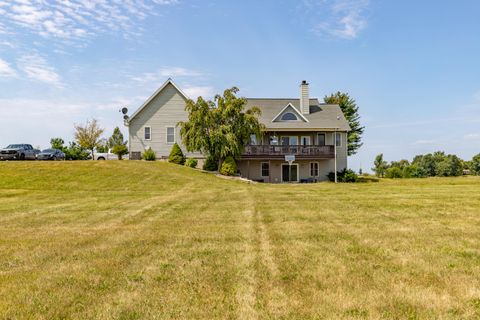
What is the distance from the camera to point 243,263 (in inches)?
262

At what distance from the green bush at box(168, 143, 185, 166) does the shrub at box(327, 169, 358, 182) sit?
14481 millimetres

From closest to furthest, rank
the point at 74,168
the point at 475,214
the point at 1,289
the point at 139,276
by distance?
the point at 1,289 → the point at 139,276 → the point at 475,214 → the point at 74,168

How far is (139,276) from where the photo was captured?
5.94 metres

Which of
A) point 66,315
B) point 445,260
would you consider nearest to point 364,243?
point 445,260

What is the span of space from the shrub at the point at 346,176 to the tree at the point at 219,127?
9274 mm

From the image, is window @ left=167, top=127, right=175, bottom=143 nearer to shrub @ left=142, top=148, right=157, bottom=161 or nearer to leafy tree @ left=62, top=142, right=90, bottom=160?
shrub @ left=142, top=148, right=157, bottom=161

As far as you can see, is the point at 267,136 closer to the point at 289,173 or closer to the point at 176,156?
the point at 289,173

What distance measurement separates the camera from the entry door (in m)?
39.0

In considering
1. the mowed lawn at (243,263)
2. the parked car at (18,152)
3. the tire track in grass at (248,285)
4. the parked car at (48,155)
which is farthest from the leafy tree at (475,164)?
the tire track in grass at (248,285)

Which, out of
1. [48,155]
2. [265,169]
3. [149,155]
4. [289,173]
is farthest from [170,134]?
[289,173]

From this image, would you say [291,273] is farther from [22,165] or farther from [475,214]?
[22,165]

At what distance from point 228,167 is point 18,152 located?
1995 centimetres

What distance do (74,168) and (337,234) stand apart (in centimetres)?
2488

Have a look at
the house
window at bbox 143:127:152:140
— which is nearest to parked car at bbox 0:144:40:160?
the house
